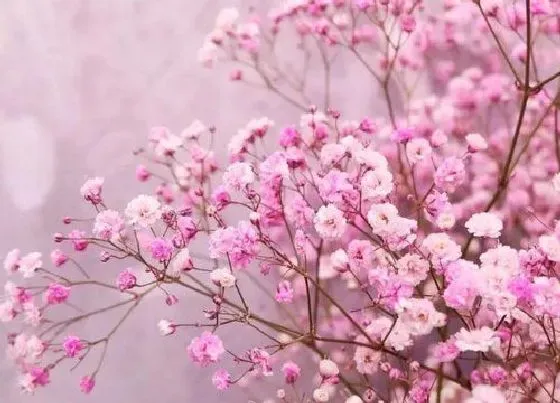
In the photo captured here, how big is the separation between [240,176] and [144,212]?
12 cm

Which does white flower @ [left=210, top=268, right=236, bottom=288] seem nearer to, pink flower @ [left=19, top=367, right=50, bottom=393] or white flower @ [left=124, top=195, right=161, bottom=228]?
white flower @ [left=124, top=195, right=161, bottom=228]

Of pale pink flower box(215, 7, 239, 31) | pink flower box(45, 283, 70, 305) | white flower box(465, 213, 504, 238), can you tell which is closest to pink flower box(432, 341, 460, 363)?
white flower box(465, 213, 504, 238)

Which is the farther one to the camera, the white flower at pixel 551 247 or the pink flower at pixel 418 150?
the pink flower at pixel 418 150

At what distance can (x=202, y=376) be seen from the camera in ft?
4.48

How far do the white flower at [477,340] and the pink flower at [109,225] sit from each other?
16.4 inches

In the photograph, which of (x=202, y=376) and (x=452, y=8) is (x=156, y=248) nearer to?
(x=202, y=376)

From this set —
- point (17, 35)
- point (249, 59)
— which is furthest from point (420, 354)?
point (17, 35)

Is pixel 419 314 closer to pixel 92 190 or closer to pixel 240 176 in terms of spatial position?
pixel 240 176

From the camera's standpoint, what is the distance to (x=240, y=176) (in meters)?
0.93

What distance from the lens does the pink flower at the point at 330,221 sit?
896 millimetres

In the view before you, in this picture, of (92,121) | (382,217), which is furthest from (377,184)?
(92,121)

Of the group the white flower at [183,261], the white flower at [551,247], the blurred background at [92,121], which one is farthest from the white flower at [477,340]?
the blurred background at [92,121]

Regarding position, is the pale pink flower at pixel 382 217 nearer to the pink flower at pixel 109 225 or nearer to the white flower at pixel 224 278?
the white flower at pixel 224 278

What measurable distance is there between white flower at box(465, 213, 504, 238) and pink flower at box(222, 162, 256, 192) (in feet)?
0.86
